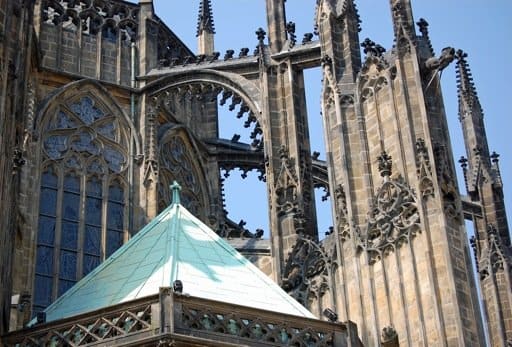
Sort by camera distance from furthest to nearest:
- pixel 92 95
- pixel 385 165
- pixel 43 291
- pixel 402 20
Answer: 1. pixel 92 95
2. pixel 43 291
3. pixel 402 20
4. pixel 385 165

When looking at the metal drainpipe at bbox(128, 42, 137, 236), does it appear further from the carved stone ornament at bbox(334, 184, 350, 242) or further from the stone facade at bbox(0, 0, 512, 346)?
the carved stone ornament at bbox(334, 184, 350, 242)

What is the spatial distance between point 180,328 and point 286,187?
9.43 meters

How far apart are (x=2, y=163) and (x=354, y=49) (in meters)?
9.00

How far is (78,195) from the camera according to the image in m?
27.3

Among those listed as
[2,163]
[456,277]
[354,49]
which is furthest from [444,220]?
[2,163]

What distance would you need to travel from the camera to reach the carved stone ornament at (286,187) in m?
25.4

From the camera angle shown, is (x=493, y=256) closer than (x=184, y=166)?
Yes

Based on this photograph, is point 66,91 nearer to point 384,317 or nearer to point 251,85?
point 251,85

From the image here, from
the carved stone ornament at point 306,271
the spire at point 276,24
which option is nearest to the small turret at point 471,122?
the spire at point 276,24

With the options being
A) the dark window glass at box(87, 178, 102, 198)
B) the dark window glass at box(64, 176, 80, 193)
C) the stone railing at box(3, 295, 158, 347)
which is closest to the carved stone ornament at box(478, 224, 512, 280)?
the dark window glass at box(87, 178, 102, 198)

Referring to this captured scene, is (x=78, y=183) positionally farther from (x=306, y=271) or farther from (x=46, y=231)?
(x=306, y=271)

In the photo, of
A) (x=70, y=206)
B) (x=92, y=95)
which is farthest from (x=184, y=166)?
(x=70, y=206)

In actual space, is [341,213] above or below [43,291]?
above

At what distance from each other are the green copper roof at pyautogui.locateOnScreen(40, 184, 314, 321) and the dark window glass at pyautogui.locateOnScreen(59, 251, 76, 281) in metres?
6.87
